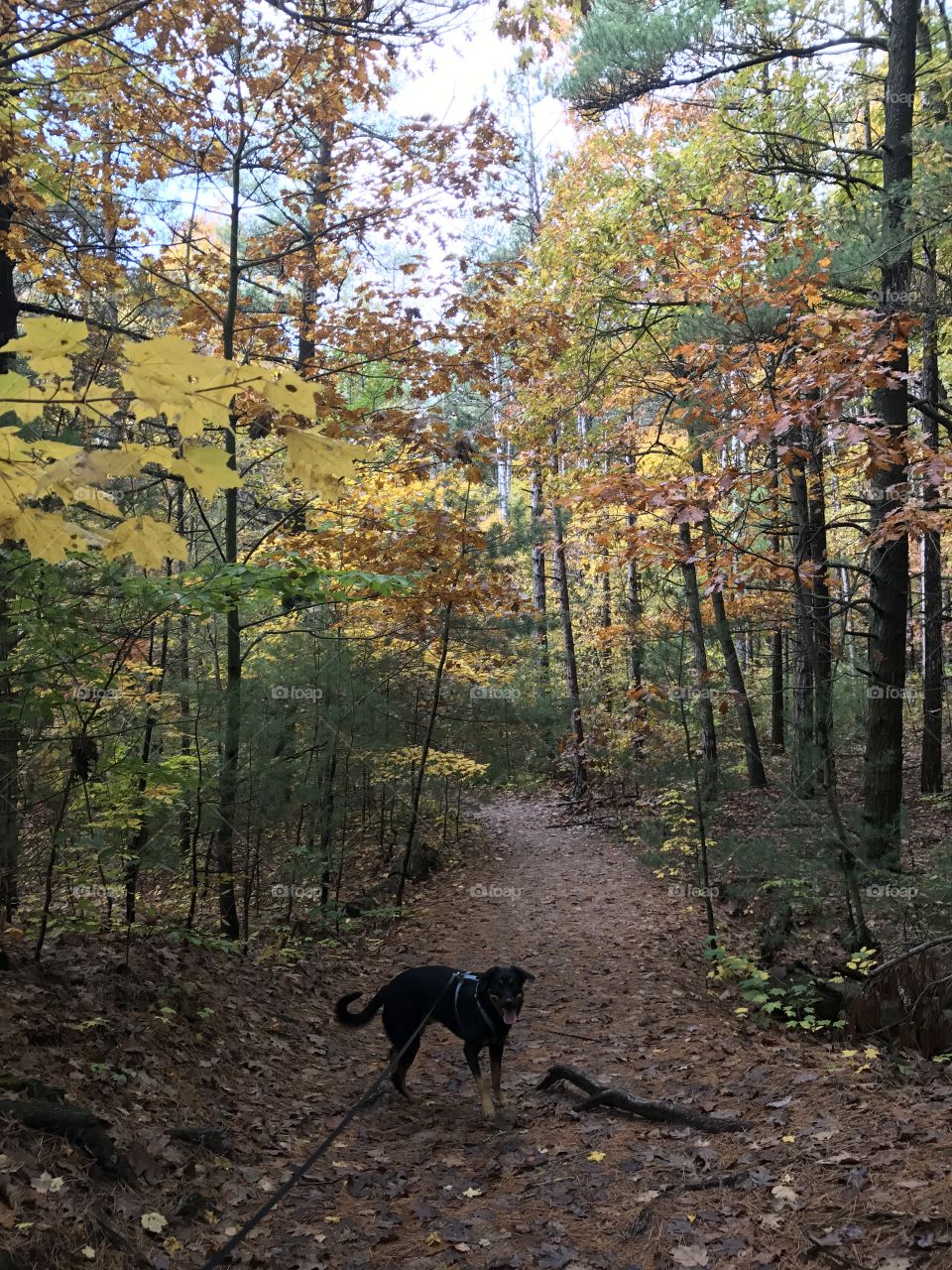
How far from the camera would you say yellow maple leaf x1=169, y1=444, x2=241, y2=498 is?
1872mm

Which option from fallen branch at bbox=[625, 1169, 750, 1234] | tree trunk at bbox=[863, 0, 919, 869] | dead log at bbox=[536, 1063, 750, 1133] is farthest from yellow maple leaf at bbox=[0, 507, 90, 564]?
tree trunk at bbox=[863, 0, 919, 869]

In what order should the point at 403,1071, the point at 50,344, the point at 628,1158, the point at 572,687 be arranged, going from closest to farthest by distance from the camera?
1. the point at 50,344
2. the point at 628,1158
3. the point at 403,1071
4. the point at 572,687

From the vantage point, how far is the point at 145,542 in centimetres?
202

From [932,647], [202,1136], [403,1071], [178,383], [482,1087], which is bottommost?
[403,1071]

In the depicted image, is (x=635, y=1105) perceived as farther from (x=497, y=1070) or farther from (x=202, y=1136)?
(x=202, y=1136)

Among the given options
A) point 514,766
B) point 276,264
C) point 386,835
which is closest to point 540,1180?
point 276,264

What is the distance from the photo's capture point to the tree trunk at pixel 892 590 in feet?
26.3

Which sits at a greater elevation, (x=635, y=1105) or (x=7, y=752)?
(x=7, y=752)

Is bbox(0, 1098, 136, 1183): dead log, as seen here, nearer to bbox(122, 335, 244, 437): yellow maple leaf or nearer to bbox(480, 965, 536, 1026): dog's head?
bbox(480, 965, 536, 1026): dog's head

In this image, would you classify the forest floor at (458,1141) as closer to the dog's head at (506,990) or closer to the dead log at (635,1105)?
the dead log at (635,1105)

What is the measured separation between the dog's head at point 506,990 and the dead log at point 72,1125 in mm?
2111

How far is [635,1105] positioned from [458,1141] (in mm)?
1079

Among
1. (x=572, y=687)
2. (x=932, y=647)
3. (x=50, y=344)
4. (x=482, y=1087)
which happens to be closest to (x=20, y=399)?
(x=50, y=344)

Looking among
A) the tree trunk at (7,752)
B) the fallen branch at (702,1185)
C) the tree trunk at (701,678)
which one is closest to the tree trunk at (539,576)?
the tree trunk at (701,678)
